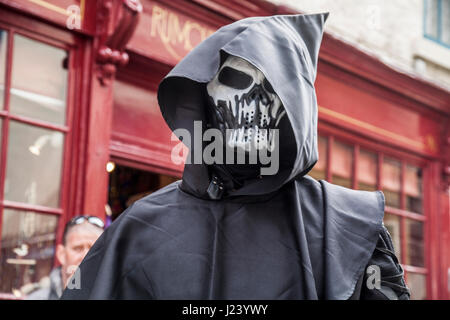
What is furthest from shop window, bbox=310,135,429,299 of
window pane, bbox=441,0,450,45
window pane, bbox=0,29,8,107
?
window pane, bbox=0,29,8,107

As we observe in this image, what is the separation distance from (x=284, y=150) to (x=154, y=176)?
16.2ft

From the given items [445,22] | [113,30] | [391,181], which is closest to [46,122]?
[113,30]

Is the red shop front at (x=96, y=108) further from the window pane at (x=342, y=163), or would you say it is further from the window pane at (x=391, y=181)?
the window pane at (x=391, y=181)

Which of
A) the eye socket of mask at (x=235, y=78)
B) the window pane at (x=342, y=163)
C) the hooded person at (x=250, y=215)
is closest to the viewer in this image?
the hooded person at (x=250, y=215)

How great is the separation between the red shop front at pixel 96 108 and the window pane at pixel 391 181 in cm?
39

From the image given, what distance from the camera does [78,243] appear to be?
5078mm

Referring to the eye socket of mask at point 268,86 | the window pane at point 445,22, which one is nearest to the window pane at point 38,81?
the eye socket of mask at point 268,86

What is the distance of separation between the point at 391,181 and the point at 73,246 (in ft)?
15.6

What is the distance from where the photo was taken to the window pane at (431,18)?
10016 mm

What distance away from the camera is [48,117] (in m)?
5.89

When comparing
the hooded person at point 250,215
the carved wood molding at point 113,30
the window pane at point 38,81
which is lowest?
the hooded person at point 250,215
